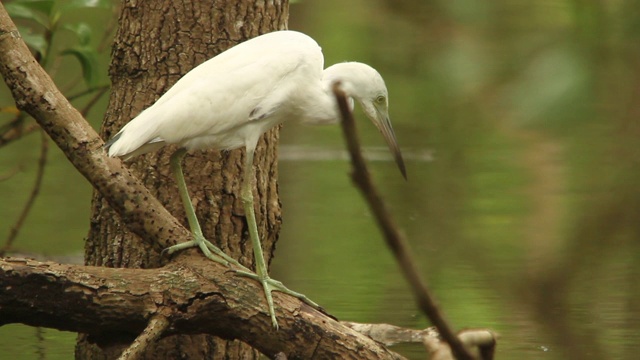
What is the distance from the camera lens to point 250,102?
2.28 m

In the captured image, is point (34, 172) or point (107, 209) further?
point (34, 172)

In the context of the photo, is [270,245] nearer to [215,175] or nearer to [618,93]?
[215,175]

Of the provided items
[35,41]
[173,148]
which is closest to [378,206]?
[173,148]

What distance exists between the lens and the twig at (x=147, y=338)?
6.64 ft

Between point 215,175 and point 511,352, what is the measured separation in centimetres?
117

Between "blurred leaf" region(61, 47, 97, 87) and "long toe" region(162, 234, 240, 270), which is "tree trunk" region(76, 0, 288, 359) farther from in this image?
"blurred leaf" region(61, 47, 97, 87)

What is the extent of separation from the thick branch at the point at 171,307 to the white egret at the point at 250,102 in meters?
0.05

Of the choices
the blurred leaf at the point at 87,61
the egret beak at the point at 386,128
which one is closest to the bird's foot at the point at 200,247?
the egret beak at the point at 386,128

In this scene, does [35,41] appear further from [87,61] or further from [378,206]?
[378,206]

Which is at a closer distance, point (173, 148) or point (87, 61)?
point (173, 148)

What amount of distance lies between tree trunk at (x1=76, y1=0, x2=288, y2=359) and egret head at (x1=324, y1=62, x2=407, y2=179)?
45 centimetres

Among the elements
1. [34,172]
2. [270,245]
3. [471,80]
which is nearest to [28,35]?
[270,245]

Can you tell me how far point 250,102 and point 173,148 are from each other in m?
0.47

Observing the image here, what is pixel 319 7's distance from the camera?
5.82 meters
